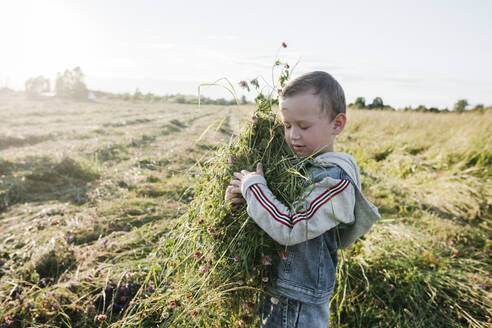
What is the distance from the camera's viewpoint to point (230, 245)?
61.4 inches

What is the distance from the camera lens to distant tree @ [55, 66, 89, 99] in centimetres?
5112

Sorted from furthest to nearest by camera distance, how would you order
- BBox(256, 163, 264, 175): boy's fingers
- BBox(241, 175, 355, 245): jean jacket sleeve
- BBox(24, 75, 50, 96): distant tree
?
BBox(24, 75, 50, 96): distant tree
BBox(256, 163, 264, 175): boy's fingers
BBox(241, 175, 355, 245): jean jacket sleeve

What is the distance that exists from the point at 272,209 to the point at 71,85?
64707 mm

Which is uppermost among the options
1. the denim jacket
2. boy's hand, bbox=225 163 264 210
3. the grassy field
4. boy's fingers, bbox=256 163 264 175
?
boy's fingers, bbox=256 163 264 175

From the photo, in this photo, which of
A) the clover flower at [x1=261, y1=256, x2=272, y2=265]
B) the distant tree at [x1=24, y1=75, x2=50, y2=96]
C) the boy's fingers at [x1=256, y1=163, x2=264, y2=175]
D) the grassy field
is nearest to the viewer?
the clover flower at [x1=261, y1=256, x2=272, y2=265]

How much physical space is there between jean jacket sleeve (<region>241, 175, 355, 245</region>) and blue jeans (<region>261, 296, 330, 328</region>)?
48cm

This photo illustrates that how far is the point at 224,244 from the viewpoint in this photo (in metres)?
1.61

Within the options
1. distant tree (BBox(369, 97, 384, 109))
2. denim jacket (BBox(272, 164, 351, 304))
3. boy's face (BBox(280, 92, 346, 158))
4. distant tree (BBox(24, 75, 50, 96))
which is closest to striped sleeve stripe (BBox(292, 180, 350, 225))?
denim jacket (BBox(272, 164, 351, 304))

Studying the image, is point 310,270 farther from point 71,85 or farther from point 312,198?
point 71,85

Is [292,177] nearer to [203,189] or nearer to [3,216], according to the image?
[203,189]

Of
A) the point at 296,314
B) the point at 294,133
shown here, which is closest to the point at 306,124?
the point at 294,133

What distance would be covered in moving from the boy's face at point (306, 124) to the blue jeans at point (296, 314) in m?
0.92

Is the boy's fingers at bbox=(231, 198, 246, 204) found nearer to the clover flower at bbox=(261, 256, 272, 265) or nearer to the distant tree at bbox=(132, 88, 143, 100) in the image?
the clover flower at bbox=(261, 256, 272, 265)

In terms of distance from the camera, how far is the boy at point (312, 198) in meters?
1.42
